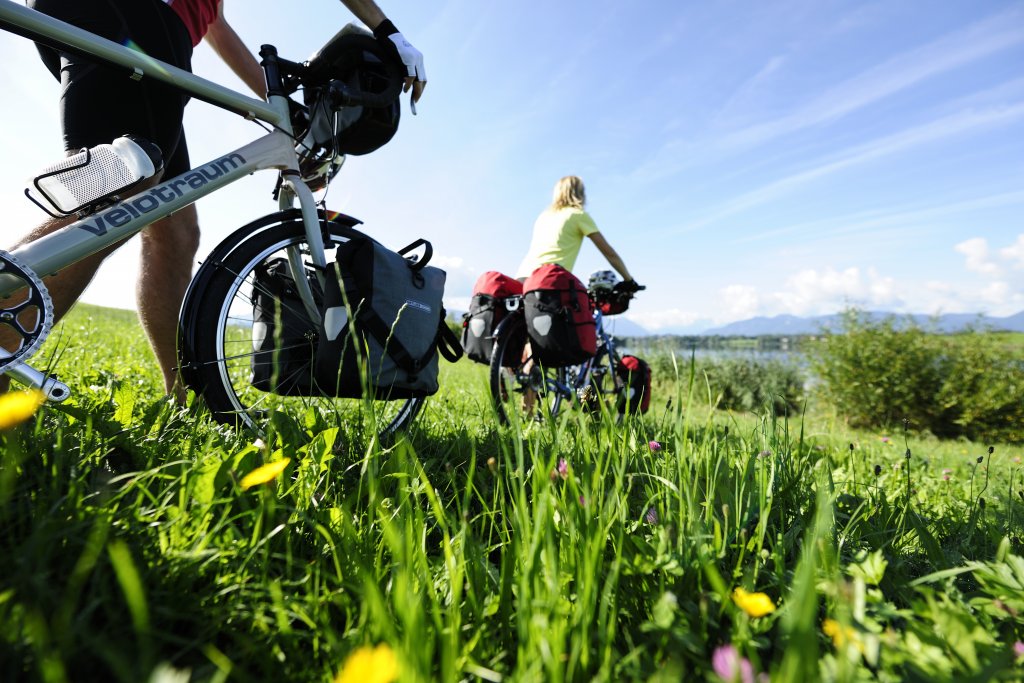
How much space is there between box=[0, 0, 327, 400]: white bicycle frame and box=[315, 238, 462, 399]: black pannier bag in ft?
0.93

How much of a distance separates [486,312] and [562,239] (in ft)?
5.08

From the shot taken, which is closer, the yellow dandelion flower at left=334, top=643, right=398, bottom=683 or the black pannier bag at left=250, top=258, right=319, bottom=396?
the yellow dandelion flower at left=334, top=643, right=398, bottom=683

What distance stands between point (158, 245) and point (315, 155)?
90 cm

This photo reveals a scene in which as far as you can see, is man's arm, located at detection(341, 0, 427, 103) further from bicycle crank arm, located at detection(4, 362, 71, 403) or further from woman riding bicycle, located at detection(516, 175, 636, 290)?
woman riding bicycle, located at detection(516, 175, 636, 290)

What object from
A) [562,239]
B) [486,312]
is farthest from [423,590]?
[562,239]

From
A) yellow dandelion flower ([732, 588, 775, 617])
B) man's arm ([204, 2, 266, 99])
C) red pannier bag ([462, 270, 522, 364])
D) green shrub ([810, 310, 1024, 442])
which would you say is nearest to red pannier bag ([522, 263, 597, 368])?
red pannier bag ([462, 270, 522, 364])

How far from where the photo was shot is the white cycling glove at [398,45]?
217 centimetres

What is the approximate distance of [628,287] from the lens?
5.13 meters

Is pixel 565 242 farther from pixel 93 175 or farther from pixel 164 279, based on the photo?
pixel 93 175

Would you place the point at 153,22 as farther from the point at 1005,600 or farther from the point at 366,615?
the point at 1005,600

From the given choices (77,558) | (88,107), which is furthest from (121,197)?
(77,558)

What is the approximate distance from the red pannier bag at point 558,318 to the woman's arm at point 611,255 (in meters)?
1.64

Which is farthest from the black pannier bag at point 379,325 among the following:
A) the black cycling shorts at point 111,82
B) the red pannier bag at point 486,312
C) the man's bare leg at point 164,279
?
the red pannier bag at point 486,312

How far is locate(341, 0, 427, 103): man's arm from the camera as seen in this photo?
2170 mm
